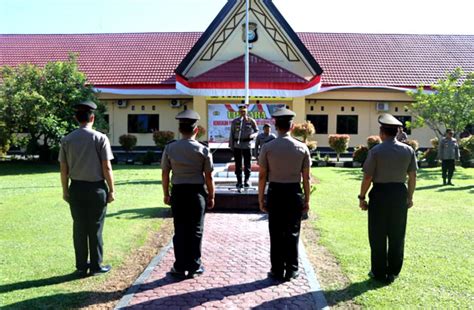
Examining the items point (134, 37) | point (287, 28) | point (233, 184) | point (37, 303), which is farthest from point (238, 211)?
point (134, 37)

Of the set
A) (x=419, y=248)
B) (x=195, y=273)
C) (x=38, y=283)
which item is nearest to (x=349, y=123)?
(x=419, y=248)

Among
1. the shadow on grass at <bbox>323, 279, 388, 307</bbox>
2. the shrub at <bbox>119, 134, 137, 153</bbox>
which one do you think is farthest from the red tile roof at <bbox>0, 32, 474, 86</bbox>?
the shadow on grass at <bbox>323, 279, 388, 307</bbox>

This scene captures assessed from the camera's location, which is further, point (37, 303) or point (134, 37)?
point (134, 37)

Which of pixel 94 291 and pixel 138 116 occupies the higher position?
pixel 138 116

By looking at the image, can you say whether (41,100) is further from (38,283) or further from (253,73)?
(38,283)

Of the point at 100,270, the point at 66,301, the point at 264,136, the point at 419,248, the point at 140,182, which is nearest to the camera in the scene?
the point at 66,301

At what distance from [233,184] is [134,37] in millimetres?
22212

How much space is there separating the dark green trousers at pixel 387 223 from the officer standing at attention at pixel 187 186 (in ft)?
6.31

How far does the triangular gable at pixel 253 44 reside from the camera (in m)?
21.5

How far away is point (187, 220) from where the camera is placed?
5117 millimetres

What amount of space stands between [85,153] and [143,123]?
20314mm

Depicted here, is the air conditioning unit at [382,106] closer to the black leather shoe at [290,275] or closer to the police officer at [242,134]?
the police officer at [242,134]

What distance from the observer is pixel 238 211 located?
369 inches

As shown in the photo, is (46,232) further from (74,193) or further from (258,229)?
(258,229)
